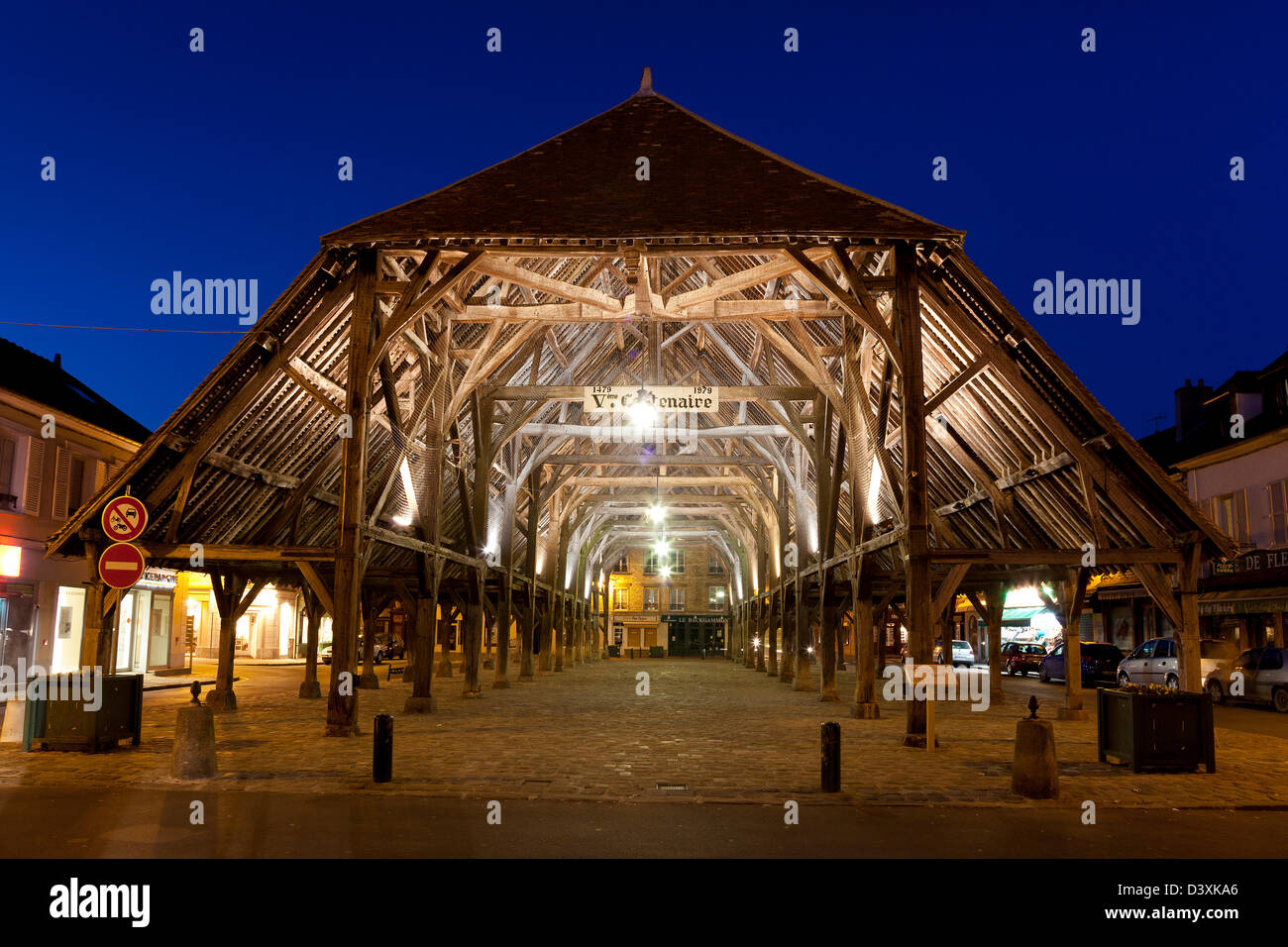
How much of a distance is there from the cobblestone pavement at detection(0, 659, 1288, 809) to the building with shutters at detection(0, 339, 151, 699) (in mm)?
5046

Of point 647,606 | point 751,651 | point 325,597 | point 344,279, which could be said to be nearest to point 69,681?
point 325,597

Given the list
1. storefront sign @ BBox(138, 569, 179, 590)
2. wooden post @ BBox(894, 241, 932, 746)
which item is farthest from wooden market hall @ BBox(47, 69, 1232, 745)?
storefront sign @ BBox(138, 569, 179, 590)

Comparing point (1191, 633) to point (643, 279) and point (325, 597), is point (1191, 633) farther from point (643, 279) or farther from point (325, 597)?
point (325, 597)

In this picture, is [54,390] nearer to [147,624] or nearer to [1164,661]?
[147,624]

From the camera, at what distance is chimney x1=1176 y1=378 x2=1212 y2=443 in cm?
3247

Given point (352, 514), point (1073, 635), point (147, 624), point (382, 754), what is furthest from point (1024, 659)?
point (382, 754)

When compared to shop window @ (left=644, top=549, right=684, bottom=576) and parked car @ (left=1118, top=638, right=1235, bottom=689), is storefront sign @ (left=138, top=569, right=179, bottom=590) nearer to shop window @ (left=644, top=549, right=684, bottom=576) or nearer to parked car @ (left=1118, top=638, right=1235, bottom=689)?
parked car @ (left=1118, top=638, right=1235, bottom=689)

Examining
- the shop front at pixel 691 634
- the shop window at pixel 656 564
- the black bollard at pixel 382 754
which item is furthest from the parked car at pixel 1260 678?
the shop window at pixel 656 564

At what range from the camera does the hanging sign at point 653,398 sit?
14.4 m

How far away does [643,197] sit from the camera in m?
13.7

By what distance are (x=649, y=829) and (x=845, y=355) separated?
33.5 ft

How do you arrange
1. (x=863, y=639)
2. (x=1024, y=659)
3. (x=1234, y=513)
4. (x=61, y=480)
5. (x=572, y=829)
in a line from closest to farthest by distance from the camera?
(x=572, y=829) < (x=863, y=639) < (x=61, y=480) < (x=1234, y=513) < (x=1024, y=659)

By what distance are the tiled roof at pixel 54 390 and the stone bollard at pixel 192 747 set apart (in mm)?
13527

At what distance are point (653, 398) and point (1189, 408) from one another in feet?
84.6
